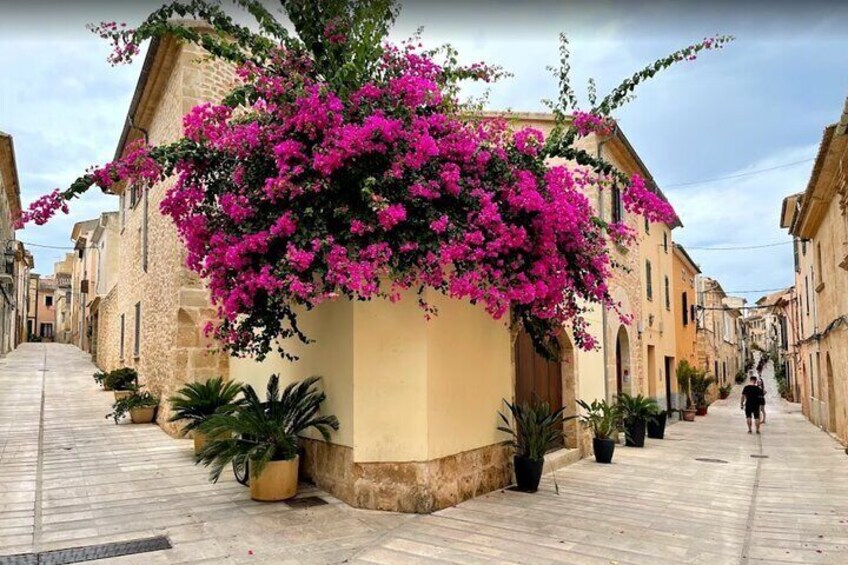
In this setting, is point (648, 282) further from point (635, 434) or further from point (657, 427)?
point (635, 434)

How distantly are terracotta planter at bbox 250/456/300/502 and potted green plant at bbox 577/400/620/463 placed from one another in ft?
18.0

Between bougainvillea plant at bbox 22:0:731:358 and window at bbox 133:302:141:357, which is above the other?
bougainvillea plant at bbox 22:0:731:358

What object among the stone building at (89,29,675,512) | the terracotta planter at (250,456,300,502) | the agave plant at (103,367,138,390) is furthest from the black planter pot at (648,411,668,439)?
the agave plant at (103,367,138,390)

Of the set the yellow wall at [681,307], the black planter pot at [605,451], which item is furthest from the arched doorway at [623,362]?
the yellow wall at [681,307]

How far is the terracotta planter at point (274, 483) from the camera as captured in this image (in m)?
6.60

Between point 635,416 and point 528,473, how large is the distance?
5.91 meters

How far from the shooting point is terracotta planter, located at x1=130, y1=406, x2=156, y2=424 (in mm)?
12305

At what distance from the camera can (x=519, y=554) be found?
506cm

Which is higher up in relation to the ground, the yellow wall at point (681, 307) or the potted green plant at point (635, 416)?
the yellow wall at point (681, 307)

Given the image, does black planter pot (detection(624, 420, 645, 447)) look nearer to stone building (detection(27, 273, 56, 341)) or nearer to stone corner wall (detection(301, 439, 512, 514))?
stone corner wall (detection(301, 439, 512, 514))

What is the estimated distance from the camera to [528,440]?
7.66 metres

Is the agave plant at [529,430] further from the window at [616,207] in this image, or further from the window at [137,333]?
the window at [137,333]

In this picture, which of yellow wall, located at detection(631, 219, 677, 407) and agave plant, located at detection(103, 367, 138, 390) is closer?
agave plant, located at detection(103, 367, 138, 390)

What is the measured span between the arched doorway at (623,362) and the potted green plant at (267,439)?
10.1m
